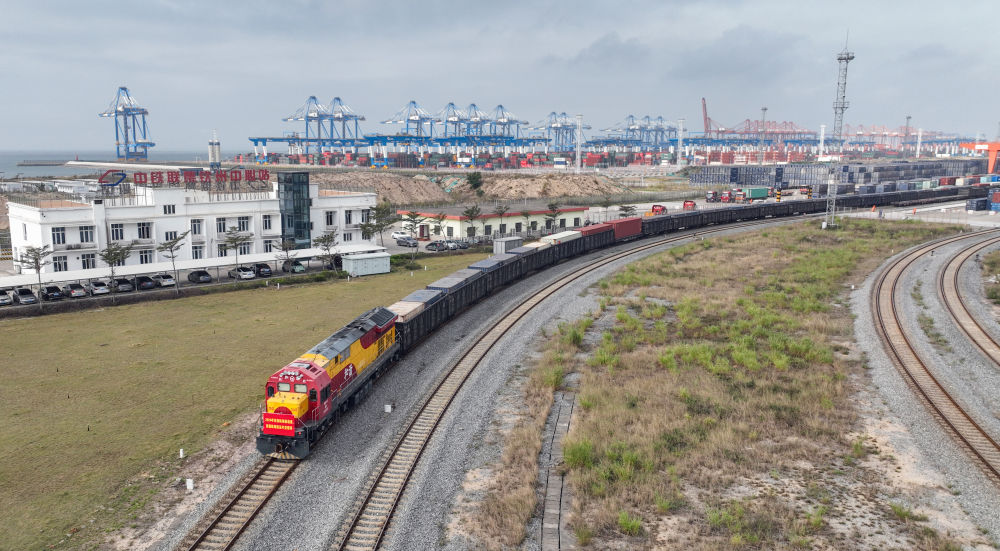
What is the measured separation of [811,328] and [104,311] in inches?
1856

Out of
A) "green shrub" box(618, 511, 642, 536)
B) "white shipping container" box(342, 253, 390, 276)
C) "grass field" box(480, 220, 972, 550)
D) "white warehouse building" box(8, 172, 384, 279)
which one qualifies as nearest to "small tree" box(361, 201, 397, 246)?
"white warehouse building" box(8, 172, 384, 279)

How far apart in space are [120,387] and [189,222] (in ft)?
111

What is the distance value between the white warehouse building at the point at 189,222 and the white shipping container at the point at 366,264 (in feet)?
14.1

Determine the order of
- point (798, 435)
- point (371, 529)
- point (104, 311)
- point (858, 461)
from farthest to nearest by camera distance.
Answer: point (104, 311) → point (798, 435) → point (858, 461) → point (371, 529)

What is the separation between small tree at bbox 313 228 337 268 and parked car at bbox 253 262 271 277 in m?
5.26

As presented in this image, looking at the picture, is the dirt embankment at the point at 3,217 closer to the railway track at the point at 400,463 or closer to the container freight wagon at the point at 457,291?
the container freight wagon at the point at 457,291

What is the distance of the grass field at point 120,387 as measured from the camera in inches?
770

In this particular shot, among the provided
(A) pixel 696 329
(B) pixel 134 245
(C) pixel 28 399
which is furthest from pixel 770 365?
(B) pixel 134 245

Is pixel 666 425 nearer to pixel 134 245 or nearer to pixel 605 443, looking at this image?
pixel 605 443

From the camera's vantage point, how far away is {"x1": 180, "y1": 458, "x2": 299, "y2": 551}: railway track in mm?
17050

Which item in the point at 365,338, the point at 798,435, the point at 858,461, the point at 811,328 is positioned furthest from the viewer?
the point at 811,328

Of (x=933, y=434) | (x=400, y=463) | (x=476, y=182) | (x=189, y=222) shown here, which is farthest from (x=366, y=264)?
(x=476, y=182)

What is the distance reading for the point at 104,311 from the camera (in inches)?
1775

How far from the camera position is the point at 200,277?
55188 mm
